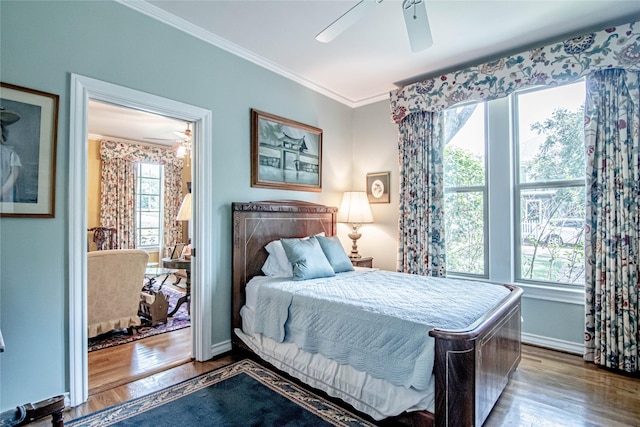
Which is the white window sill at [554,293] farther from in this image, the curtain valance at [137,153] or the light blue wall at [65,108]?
the curtain valance at [137,153]

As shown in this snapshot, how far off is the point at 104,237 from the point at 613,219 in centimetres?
678

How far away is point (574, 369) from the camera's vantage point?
2652mm

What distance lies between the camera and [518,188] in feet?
10.9

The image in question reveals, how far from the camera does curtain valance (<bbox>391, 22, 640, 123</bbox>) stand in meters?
2.58

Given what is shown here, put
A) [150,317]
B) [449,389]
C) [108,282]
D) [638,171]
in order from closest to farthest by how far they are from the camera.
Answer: [449,389] < [638,171] < [108,282] < [150,317]

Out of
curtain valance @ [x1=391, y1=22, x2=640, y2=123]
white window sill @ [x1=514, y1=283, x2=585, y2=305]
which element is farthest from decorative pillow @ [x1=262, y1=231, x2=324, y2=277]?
white window sill @ [x1=514, y1=283, x2=585, y2=305]

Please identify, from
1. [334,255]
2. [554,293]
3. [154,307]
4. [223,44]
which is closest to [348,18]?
[223,44]

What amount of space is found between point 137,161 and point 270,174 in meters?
4.23

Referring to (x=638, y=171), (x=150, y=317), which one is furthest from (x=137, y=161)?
(x=638, y=171)

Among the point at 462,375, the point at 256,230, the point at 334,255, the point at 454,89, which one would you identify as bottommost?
the point at 462,375

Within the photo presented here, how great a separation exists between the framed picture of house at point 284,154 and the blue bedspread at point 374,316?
1152 millimetres

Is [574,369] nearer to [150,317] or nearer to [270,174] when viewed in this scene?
[270,174]

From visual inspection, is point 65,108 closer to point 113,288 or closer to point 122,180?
point 113,288

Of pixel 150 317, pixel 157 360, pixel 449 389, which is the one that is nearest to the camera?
pixel 449 389
